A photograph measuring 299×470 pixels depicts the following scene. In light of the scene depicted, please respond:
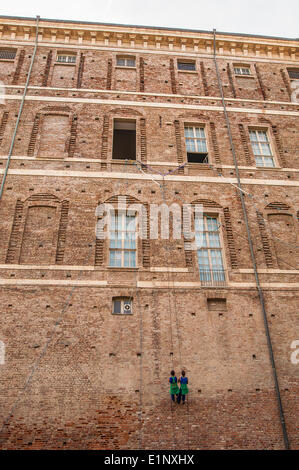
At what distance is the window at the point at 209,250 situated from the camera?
13.3 m

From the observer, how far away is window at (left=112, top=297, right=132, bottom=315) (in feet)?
40.5

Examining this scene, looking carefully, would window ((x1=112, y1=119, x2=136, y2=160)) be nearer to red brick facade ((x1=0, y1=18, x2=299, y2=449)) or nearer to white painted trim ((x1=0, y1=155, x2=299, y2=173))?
red brick facade ((x1=0, y1=18, x2=299, y2=449))

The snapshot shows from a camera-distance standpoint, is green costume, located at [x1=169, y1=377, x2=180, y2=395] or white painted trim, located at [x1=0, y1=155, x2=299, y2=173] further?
white painted trim, located at [x1=0, y1=155, x2=299, y2=173]

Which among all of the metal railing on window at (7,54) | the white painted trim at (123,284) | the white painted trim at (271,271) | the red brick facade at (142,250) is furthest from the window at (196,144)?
the metal railing on window at (7,54)

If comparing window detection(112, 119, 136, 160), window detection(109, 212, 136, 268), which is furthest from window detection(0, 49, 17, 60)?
window detection(109, 212, 136, 268)

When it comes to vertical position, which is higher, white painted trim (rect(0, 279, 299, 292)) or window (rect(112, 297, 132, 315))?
white painted trim (rect(0, 279, 299, 292))

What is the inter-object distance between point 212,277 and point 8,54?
14483mm

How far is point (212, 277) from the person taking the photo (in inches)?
523

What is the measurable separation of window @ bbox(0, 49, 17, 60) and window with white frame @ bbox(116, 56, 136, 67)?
16.5ft

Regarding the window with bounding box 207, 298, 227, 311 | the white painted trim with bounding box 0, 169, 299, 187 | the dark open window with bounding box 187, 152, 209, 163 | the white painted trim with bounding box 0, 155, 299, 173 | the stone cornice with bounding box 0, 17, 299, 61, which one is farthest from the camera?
the stone cornice with bounding box 0, 17, 299, 61

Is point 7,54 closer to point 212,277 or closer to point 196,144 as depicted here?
point 196,144

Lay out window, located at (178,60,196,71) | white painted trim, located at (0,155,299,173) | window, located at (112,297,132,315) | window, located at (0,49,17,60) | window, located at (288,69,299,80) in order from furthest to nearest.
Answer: window, located at (288,69,299,80) → window, located at (178,60,196,71) → window, located at (0,49,17,60) → white painted trim, located at (0,155,299,173) → window, located at (112,297,132,315)

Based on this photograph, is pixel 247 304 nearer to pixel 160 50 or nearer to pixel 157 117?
pixel 157 117

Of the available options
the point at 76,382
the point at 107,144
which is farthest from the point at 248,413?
the point at 107,144
